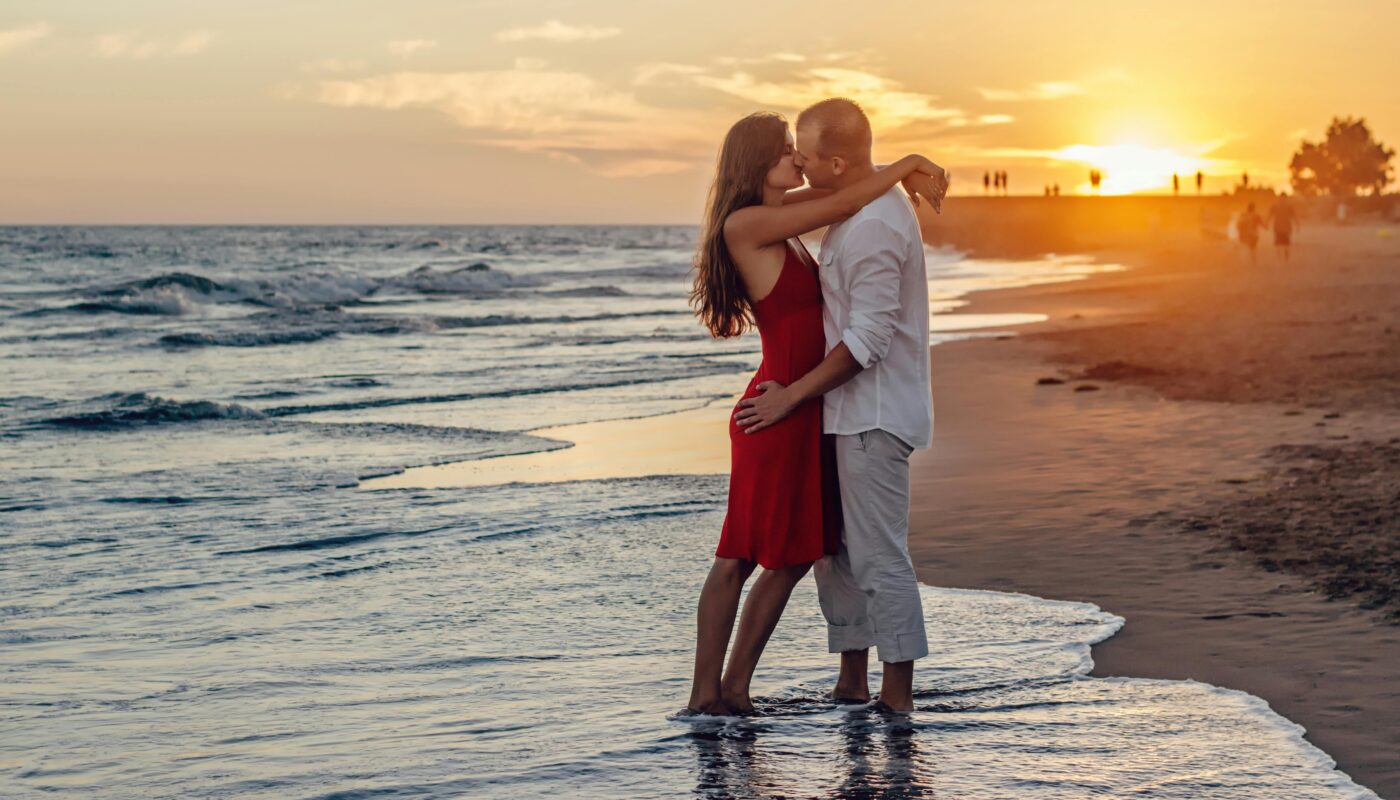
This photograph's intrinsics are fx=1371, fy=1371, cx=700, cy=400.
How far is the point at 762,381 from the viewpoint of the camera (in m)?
4.26

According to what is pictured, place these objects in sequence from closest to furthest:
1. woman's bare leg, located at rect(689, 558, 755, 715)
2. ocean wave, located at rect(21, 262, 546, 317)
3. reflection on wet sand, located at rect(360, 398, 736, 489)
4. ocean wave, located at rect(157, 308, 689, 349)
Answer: woman's bare leg, located at rect(689, 558, 755, 715), reflection on wet sand, located at rect(360, 398, 736, 489), ocean wave, located at rect(157, 308, 689, 349), ocean wave, located at rect(21, 262, 546, 317)

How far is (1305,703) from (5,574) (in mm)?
5590

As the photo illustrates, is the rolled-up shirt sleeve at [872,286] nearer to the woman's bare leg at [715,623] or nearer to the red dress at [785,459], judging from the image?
the red dress at [785,459]

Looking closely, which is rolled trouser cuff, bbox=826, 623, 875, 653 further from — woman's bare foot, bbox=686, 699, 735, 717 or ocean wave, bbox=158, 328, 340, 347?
ocean wave, bbox=158, 328, 340, 347

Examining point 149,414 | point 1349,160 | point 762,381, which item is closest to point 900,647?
point 762,381

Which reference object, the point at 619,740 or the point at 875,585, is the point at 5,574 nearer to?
the point at 619,740

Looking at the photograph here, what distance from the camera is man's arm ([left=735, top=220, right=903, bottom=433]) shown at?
405 centimetres

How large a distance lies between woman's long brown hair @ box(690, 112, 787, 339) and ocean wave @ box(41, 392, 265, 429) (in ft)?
30.4

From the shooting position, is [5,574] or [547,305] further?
[547,305]

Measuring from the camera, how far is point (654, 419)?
12.1 metres

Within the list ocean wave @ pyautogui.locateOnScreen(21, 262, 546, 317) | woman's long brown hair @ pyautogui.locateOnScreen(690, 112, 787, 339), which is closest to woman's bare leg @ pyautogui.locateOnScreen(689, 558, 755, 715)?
woman's long brown hair @ pyautogui.locateOnScreen(690, 112, 787, 339)

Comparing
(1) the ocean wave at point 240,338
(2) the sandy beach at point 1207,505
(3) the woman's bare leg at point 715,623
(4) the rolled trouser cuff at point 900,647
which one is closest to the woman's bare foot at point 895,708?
(4) the rolled trouser cuff at point 900,647

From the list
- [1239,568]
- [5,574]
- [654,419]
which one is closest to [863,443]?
[1239,568]

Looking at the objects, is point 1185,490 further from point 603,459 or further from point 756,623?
point 603,459
